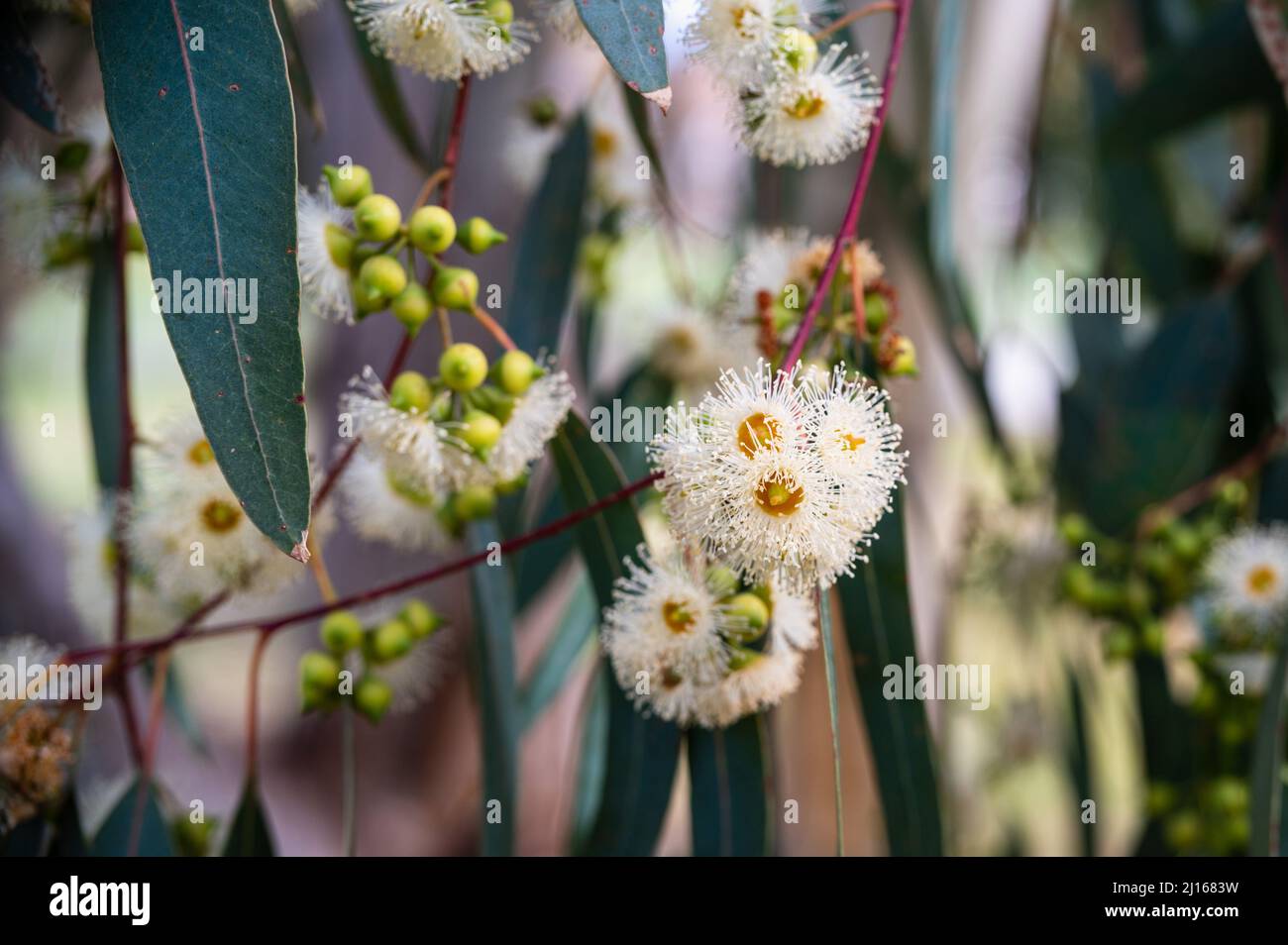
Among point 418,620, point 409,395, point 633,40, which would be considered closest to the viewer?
point 633,40

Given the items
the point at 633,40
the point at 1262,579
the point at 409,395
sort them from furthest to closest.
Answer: the point at 1262,579 → the point at 409,395 → the point at 633,40

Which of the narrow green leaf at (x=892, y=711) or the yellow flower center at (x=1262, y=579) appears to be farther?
the yellow flower center at (x=1262, y=579)

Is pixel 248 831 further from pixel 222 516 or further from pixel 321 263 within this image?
pixel 321 263

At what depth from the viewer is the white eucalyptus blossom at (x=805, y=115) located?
82 centimetres

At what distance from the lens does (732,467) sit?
2.37 feet

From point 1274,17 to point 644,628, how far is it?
917 millimetres

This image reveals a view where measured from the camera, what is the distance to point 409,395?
2.62 ft

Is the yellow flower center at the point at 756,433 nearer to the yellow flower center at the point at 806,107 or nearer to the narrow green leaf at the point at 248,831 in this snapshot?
the yellow flower center at the point at 806,107

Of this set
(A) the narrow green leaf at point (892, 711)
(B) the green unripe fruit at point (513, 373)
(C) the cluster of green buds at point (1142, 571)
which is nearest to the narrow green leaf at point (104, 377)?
(B) the green unripe fruit at point (513, 373)

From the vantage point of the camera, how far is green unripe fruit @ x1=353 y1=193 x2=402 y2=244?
779mm

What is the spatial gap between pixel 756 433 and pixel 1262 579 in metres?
0.73

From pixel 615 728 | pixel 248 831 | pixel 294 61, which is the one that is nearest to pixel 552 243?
pixel 294 61

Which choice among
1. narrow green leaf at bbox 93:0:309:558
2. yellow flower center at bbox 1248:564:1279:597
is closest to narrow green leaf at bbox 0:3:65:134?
narrow green leaf at bbox 93:0:309:558

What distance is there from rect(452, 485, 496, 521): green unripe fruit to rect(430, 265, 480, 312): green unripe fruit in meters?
0.20
